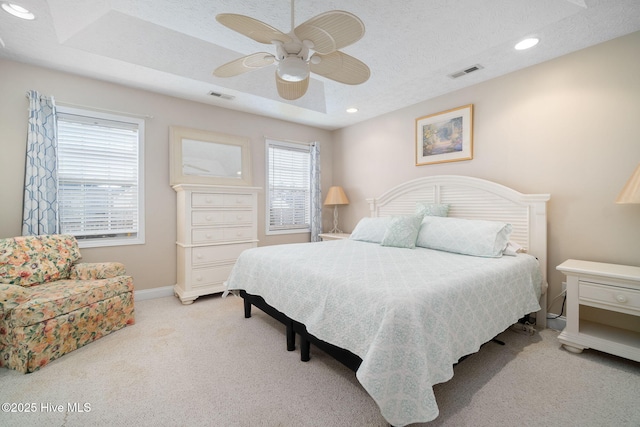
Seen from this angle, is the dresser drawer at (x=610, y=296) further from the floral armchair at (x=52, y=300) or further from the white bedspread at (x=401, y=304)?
the floral armchair at (x=52, y=300)

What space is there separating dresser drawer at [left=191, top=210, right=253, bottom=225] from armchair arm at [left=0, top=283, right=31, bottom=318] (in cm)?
151

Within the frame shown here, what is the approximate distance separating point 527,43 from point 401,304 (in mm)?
2593

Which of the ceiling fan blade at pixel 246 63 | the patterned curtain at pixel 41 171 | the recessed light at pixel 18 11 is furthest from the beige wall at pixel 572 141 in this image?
the patterned curtain at pixel 41 171

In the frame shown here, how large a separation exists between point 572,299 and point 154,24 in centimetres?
417

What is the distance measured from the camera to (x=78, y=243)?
9.77ft

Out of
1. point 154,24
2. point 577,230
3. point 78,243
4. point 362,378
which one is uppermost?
point 154,24

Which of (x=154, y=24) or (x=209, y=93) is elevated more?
(x=154, y=24)

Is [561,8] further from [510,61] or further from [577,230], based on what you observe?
[577,230]

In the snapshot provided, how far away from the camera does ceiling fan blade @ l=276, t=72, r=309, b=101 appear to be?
2135 millimetres

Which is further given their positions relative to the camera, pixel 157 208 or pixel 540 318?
pixel 157 208

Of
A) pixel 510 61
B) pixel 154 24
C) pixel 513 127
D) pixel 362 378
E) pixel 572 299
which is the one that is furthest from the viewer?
pixel 513 127

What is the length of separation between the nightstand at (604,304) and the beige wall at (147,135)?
11.6 ft

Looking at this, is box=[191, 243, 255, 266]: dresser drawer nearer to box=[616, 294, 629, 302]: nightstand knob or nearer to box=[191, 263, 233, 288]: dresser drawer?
box=[191, 263, 233, 288]: dresser drawer

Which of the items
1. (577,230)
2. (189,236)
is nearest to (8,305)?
(189,236)
